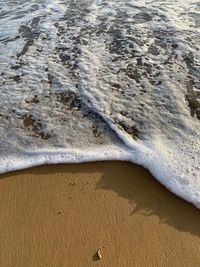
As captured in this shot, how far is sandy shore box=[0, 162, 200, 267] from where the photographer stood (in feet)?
8.98

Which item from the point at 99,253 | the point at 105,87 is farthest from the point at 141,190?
the point at 105,87

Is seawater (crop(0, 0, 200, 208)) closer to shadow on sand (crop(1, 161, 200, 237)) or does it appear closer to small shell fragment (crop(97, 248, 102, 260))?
shadow on sand (crop(1, 161, 200, 237))

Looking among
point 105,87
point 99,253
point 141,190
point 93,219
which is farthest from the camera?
point 105,87

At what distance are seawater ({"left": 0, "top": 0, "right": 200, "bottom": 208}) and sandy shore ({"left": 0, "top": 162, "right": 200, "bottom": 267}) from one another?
5.2 inches

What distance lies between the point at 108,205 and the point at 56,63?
2463 mm

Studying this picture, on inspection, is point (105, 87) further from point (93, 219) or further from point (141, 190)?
point (93, 219)

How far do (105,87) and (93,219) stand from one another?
1891 millimetres

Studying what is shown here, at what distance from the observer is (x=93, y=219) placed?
2.99m

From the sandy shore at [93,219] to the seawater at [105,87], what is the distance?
13 centimetres

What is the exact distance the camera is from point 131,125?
393cm

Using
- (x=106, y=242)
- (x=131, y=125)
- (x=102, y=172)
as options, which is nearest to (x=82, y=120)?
(x=131, y=125)

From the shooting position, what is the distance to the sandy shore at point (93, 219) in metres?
2.74

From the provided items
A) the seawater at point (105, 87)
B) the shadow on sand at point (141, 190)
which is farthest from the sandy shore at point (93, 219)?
the seawater at point (105, 87)

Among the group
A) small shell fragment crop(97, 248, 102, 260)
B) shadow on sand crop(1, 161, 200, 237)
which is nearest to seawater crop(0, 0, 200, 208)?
shadow on sand crop(1, 161, 200, 237)
